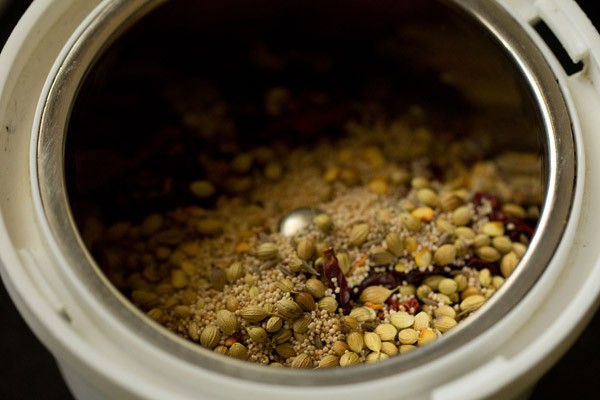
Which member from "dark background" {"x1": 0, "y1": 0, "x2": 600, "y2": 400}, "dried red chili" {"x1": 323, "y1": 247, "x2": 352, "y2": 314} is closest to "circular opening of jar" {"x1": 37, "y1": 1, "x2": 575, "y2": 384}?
"dried red chili" {"x1": 323, "y1": 247, "x2": 352, "y2": 314}

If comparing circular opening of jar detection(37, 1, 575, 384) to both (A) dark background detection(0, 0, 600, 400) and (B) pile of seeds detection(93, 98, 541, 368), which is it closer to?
(B) pile of seeds detection(93, 98, 541, 368)

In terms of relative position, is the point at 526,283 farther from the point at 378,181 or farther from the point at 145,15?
the point at 145,15

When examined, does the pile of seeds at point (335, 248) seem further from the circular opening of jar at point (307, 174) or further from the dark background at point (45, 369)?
the dark background at point (45, 369)

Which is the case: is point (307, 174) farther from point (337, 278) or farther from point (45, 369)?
point (45, 369)

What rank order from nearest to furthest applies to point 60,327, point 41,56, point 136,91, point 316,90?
point 60,327 < point 41,56 < point 136,91 < point 316,90

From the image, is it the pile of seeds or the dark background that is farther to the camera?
the dark background

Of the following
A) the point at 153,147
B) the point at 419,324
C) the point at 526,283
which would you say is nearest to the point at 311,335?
the point at 419,324

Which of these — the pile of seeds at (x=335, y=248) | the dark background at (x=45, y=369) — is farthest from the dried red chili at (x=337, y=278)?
the dark background at (x=45, y=369)
